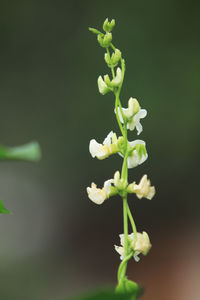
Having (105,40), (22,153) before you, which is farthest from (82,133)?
(22,153)

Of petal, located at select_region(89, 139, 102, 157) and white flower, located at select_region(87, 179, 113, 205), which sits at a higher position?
petal, located at select_region(89, 139, 102, 157)

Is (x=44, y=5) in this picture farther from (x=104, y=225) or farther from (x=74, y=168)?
(x=104, y=225)

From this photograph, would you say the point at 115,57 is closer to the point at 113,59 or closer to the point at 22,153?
the point at 113,59

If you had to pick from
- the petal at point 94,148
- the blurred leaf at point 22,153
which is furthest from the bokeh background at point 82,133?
the blurred leaf at point 22,153

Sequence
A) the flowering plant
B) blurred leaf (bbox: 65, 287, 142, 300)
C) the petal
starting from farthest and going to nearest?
the petal < the flowering plant < blurred leaf (bbox: 65, 287, 142, 300)

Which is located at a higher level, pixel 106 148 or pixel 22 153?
pixel 106 148

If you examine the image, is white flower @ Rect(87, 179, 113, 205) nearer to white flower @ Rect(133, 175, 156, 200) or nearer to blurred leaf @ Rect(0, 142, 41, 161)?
white flower @ Rect(133, 175, 156, 200)

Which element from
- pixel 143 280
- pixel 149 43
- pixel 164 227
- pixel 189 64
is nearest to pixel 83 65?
pixel 149 43

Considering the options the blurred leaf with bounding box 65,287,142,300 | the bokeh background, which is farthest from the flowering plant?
the bokeh background
